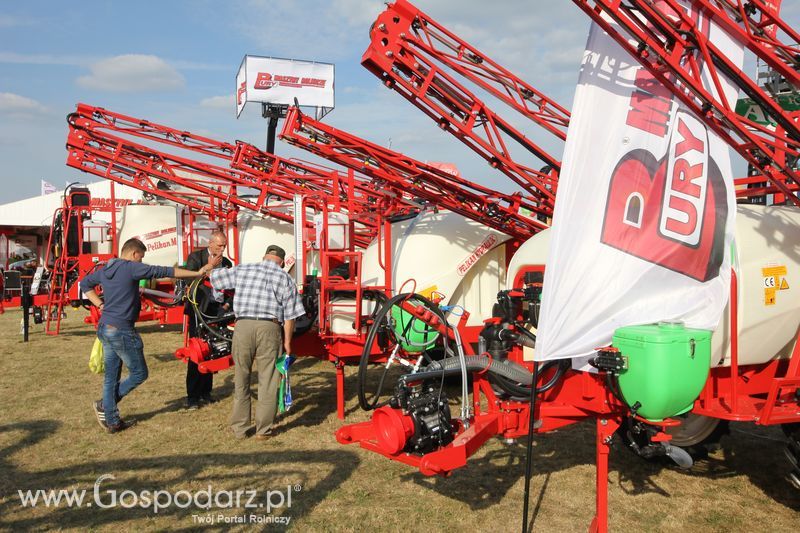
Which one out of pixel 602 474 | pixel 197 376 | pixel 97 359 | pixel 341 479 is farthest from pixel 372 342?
pixel 97 359

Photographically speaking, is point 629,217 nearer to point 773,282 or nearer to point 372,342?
point 773,282

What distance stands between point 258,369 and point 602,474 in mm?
3169

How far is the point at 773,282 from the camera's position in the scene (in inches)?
156

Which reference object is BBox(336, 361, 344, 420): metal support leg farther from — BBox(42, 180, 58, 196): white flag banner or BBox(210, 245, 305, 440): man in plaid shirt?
BBox(42, 180, 58, 196): white flag banner

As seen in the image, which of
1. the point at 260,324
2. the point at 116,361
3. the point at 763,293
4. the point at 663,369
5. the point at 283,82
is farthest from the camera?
the point at 283,82

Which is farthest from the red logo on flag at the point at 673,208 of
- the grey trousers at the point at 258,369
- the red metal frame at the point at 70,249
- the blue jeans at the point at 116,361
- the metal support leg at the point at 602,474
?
the red metal frame at the point at 70,249

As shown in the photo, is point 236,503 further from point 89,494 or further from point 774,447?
point 774,447

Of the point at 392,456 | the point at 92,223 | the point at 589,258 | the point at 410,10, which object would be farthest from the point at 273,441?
the point at 92,223

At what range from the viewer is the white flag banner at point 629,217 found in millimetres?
3543

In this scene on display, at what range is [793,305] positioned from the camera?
4023 mm

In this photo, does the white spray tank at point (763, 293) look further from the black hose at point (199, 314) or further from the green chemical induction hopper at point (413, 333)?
the black hose at point (199, 314)

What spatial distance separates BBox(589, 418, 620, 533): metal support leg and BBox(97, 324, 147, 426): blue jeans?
4.07 m

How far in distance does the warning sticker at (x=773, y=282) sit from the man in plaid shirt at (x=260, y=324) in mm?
3635

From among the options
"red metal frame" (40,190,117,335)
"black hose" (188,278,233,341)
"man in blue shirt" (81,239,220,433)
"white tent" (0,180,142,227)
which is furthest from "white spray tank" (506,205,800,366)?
"white tent" (0,180,142,227)
